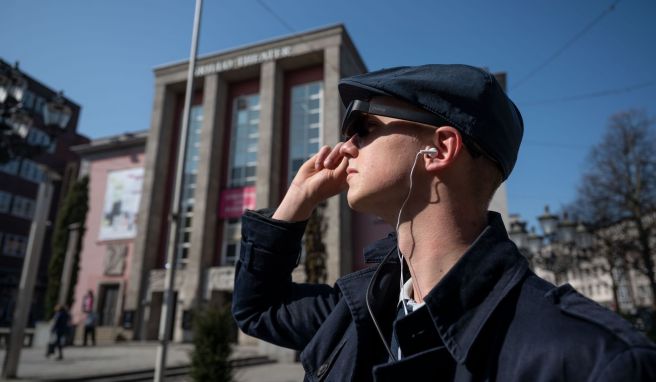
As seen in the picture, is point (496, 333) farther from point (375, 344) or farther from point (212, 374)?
point (212, 374)

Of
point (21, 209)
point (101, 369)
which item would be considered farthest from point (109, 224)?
point (101, 369)

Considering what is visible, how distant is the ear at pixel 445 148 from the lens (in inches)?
53.4

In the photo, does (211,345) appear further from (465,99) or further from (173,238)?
(465,99)

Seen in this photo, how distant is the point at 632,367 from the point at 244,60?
31347mm

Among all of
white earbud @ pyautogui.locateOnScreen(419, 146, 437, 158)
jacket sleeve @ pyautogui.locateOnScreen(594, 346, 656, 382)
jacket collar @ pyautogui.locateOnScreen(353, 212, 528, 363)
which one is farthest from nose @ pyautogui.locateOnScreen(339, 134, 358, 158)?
jacket sleeve @ pyautogui.locateOnScreen(594, 346, 656, 382)

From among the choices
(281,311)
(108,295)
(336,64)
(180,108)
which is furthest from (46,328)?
(281,311)

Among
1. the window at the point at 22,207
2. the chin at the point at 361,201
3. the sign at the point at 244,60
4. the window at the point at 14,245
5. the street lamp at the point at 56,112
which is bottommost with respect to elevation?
the chin at the point at 361,201

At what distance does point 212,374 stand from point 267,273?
19.0ft

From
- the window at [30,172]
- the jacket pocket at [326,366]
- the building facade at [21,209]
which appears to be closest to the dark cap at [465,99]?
the jacket pocket at [326,366]

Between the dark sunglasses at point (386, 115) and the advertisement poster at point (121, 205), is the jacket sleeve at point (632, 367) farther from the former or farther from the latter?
the advertisement poster at point (121, 205)

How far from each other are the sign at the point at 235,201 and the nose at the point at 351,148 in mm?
26199

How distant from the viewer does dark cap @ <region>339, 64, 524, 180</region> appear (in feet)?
4.34

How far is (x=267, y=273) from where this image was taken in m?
1.79

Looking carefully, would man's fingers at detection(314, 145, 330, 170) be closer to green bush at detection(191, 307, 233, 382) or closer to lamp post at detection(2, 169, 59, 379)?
green bush at detection(191, 307, 233, 382)
